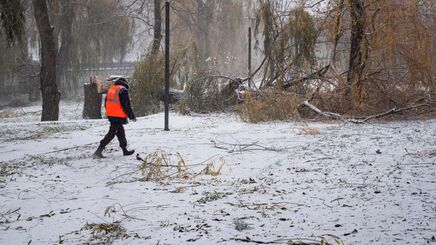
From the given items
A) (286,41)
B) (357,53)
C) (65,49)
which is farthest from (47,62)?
(65,49)

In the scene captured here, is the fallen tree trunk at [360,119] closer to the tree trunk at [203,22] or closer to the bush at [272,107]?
the bush at [272,107]

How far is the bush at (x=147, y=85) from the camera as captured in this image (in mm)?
13703

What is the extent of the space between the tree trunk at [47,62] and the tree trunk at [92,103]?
1.24 m

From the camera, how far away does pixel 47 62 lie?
1342 centimetres

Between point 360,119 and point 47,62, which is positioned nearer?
point 360,119

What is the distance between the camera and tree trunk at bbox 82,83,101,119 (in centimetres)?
1473

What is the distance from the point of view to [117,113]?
22.2ft

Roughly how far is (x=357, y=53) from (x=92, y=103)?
28.9ft

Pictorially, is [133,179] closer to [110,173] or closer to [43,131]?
[110,173]

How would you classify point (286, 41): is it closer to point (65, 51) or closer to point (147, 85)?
point (147, 85)

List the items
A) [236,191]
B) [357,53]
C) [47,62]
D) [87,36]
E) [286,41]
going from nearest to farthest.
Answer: [236,191] → [357,53] → [286,41] → [47,62] → [87,36]

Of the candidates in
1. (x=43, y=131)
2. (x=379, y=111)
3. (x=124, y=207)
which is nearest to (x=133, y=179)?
(x=124, y=207)

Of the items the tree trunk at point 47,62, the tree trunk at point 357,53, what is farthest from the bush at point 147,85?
the tree trunk at point 357,53

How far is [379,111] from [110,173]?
22.2ft
